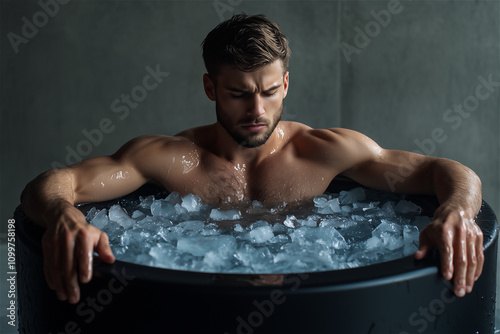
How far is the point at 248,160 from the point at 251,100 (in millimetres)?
336

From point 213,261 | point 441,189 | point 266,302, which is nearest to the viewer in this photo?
point 266,302

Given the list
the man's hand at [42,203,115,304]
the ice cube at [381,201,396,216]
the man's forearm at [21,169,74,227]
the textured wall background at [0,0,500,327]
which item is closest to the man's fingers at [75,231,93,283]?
the man's hand at [42,203,115,304]

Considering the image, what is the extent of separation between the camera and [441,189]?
5.79ft

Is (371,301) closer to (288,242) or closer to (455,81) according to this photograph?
(288,242)

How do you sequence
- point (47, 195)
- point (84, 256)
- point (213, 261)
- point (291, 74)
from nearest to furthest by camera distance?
1. point (84, 256)
2. point (213, 261)
3. point (47, 195)
4. point (291, 74)

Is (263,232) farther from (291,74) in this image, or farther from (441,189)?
(291,74)

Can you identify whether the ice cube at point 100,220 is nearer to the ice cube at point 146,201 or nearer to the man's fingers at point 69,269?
the ice cube at point 146,201

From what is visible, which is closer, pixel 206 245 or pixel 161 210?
pixel 206 245

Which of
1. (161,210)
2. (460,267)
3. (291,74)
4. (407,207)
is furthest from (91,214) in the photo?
(291,74)

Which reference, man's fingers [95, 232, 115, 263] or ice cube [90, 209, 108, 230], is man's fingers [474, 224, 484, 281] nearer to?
man's fingers [95, 232, 115, 263]

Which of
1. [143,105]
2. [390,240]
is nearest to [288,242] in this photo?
[390,240]

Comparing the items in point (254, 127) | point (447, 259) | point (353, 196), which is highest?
point (254, 127)

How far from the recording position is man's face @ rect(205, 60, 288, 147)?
1.95 m

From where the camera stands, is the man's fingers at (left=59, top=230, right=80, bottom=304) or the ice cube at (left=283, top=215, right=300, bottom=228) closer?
the man's fingers at (left=59, top=230, right=80, bottom=304)
